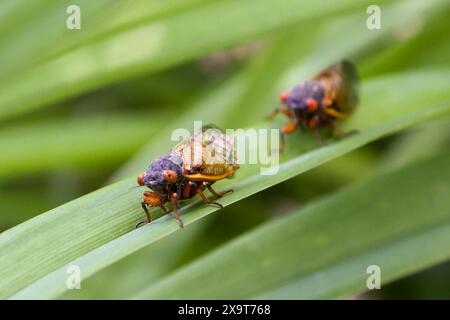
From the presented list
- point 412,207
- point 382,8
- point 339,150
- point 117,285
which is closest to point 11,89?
point 117,285

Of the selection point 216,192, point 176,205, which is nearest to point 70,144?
point 216,192

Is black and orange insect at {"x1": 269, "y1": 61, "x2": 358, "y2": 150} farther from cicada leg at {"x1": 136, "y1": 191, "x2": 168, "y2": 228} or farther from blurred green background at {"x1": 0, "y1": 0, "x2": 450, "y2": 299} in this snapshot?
cicada leg at {"x1": 136, "y1": 191, "x2": 168, "y2": 228}

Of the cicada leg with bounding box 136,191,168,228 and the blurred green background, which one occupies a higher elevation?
the blurred green background

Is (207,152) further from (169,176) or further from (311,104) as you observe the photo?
(311,104)

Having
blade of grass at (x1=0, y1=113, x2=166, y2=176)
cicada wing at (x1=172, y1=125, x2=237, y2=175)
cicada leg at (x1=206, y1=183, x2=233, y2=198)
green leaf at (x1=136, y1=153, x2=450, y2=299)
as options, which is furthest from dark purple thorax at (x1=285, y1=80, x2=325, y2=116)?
blade of grass at (x1=0, y1=113, x2=166, y2=176)

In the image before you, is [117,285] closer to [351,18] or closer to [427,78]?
[427,78]
